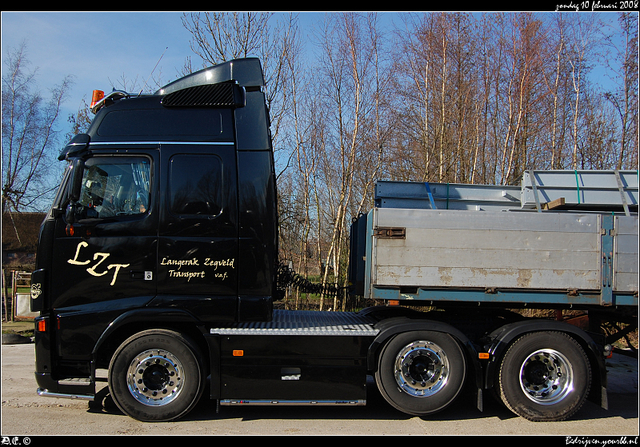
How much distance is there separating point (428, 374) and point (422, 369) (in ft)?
0.29

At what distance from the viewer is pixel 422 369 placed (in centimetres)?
516

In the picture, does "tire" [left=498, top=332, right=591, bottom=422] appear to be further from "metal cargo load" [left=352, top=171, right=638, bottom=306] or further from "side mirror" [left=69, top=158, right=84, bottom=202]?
"side mirror" [left=69, top=158, right=84, bottom=202]

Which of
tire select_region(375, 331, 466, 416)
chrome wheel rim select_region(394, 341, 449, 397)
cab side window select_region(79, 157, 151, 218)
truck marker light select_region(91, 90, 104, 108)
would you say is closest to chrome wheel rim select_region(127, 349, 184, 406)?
cab side window select_region(79, 157, 151, 218)

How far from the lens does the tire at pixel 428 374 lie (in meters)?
5.05

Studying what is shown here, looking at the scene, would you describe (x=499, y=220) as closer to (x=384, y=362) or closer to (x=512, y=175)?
(x=384, y=362)

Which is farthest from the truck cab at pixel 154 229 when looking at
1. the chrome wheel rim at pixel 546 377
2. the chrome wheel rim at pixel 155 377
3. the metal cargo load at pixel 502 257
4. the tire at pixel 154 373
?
the chrome wheel rim at pixel 546 377

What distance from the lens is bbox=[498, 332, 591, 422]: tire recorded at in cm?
512

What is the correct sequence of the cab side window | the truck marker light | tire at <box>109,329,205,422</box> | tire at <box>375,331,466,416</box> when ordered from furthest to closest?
the truck marker light
tire at <box>375,331,466,416</box>
the cab side window
tire at <box>109,329,205,422</box>

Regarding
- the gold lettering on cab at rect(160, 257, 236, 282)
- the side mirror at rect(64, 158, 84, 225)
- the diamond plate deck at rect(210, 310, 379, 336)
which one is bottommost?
the diamond plate deck at rect(210, 310, 379, 336)

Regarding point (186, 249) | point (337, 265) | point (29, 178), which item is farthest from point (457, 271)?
point (29, 178)

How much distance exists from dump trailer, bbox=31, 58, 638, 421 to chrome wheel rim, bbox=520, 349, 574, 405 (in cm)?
2

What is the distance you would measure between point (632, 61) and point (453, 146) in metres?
5.22

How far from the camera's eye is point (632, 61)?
12234 millimetres

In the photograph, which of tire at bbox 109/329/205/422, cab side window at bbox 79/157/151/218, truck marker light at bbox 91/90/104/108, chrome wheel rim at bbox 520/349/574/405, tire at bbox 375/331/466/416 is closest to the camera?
tire at bbox 109/329/205/422
